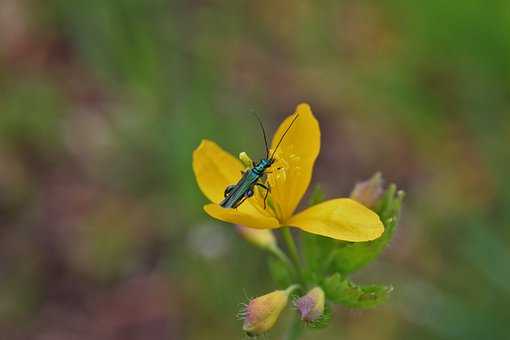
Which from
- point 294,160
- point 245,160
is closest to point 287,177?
point 294,160

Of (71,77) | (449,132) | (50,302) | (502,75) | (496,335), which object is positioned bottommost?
(496,335)

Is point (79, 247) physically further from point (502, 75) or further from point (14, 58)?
point (502, 75)

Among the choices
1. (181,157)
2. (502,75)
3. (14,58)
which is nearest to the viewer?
(181,157)

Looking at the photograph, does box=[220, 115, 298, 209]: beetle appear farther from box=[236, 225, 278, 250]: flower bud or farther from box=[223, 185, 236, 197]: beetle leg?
box=[236, 225, 278, 250]: flower bud

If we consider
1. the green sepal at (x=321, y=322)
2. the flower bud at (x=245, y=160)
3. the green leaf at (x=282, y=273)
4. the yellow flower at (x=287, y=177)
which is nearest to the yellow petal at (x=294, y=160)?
the yellow flower at (x=287, y=177)

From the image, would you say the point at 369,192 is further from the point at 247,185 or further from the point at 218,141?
the point at 218,141

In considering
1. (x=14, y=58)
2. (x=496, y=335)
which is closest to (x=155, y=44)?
(x=14, y=58)
